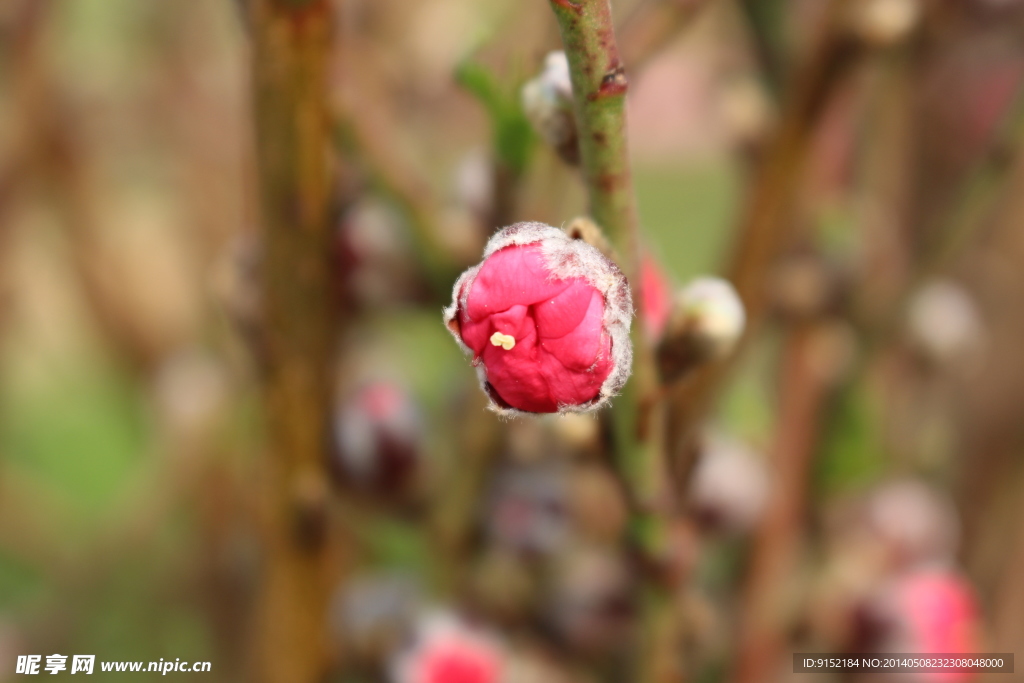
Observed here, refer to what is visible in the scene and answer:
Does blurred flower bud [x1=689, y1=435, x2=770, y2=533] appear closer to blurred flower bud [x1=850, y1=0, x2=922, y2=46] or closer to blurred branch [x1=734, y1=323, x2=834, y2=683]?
blurred branch [x1=734, y1=323, x2=834, y2=683]

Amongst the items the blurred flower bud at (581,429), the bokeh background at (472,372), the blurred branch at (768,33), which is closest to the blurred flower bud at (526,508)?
the bokeh background at (472,372)

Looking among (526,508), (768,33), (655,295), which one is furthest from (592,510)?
(768,33)

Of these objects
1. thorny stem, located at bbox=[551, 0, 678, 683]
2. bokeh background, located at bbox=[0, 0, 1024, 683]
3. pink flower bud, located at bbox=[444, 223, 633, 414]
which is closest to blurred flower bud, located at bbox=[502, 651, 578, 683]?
bokeh background, located at bbox=[0, 0, 1024, 683]

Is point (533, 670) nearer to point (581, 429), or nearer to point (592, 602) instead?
point (592, 602)

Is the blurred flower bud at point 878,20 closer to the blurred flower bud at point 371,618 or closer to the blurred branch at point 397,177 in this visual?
the blurred branch at point 397,177

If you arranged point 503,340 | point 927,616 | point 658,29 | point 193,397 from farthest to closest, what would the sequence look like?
point 193,397
point 927,616
point 658,29
point 503,340
